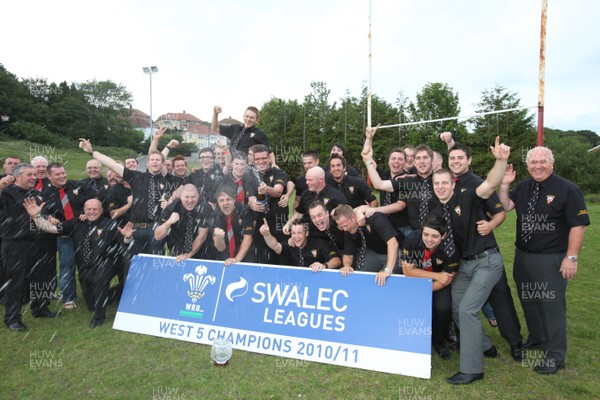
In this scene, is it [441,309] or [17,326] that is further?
[17,326]

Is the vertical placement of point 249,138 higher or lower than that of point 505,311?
higher

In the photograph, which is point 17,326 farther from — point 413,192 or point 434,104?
point 434,104

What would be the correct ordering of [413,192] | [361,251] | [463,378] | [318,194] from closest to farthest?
[463,378]
[361,251]
[413,192]
[318,194]

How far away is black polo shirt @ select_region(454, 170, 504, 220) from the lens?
4.20 metres

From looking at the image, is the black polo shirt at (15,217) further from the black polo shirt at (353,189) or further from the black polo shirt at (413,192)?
the black polo shirt at (413,192)

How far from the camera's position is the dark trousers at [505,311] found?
4508mm

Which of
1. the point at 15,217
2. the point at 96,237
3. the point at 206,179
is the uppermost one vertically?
the point at 206,179

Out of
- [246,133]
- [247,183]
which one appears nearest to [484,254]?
[247,183]

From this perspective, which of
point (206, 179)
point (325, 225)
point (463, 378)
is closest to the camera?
point (463, 378)

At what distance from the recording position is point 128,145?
210 ft

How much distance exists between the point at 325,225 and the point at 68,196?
449cm

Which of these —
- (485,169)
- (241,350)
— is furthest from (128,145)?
(241,350)

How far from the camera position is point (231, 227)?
19.0ft

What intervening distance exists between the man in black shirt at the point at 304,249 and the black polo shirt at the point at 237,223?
43 cm
